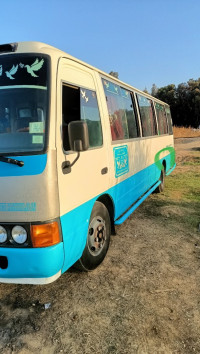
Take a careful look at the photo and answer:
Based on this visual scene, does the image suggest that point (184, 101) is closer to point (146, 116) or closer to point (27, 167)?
point (146, 116)

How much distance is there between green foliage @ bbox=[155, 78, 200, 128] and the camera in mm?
47375

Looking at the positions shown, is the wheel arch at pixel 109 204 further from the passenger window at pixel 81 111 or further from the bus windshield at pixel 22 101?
the bus windshield at pixel 22 101

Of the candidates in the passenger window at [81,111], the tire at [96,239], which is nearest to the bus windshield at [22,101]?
the passenger window at [81,111]

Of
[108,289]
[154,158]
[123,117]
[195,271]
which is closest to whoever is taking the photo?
[108,289]

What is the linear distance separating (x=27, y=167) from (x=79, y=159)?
2.42 ft

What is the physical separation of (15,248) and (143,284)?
164 centimetres

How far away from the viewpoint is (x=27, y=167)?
7.91 ft

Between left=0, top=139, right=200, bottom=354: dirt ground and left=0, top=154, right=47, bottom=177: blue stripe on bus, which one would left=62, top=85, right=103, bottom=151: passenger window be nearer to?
left=0, top=154, right=47, bottom=177: blue stripe on bus

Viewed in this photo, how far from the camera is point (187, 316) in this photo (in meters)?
2.70

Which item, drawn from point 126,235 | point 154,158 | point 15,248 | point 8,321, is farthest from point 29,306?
point 154,158

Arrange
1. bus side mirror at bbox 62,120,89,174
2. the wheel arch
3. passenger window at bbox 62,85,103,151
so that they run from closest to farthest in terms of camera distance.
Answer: bus side mirror at bbox 62,120,89,174 < passenger window at bbox 62,85,103,151 < the wheel arch

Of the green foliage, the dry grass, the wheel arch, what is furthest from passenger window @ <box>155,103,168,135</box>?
the green foliage

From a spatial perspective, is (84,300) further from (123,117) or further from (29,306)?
(123,117)

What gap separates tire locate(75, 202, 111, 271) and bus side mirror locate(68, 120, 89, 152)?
1.11m
